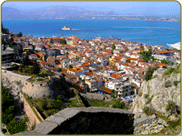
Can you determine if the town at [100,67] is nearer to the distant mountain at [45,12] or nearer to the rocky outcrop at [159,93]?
the rocky outcrop at [159,93]

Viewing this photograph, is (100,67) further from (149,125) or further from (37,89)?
(149,125)

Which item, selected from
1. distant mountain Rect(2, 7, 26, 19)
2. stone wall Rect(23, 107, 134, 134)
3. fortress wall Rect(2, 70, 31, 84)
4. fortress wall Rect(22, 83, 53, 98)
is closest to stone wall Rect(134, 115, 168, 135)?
stone wall Rect(23, 107, 134, 134)

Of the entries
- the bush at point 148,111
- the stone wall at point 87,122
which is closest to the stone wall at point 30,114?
the bush at point 148,111

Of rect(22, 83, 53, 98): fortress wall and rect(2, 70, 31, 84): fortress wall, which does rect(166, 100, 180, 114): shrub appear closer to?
rect(22, 83, 53, 98): fortress wall

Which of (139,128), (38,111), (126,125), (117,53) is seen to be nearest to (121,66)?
(117,53)

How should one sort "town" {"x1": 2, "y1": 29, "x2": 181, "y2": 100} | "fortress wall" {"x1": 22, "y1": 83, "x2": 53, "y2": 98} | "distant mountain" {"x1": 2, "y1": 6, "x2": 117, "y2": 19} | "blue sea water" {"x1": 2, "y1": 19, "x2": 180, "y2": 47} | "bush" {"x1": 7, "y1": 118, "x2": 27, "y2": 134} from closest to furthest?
1. "bush" {"x1": 7, "y1": 118, "x2": 27, "y2": 134}
2. "fortress wall" {"x1": 22, "y1": 83, "x2": 53, "y2": 98}
3. "town" {"x1": 2, "y1": 29, "x2": 181, "y2": 100}
4. "distant mountain" {"x1": 2, "y1": 6, "x2": 117, "y2": 19}
5. "blue sea water" {"x1": 2, "y1": 19, "x2": 180, "y2": 47}

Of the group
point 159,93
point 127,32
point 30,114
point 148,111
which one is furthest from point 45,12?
point 148,111
